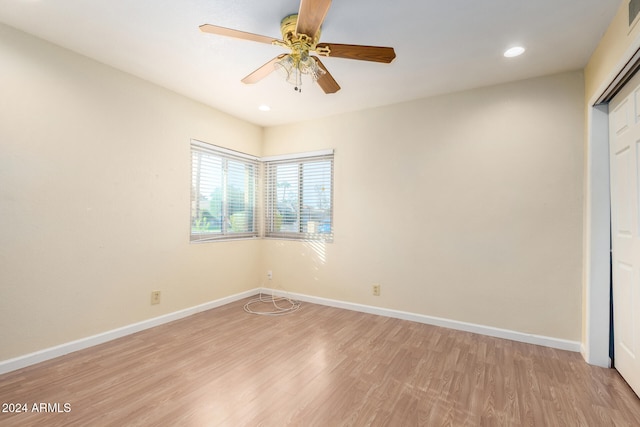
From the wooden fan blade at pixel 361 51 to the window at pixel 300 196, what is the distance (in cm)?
188

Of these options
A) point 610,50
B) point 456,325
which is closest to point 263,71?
point 610,50

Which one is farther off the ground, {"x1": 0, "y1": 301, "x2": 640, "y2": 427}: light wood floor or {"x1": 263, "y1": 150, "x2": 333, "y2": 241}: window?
{"x1": 263, "y1": 150, "x2": 333, "y2": 241}: window

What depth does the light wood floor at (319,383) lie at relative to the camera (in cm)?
166

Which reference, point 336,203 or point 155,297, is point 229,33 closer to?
point 336,203

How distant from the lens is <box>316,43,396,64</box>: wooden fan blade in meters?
1.82

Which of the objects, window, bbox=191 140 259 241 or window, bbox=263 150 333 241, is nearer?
window, bbox=191 140 259 241

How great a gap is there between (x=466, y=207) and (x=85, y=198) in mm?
3605

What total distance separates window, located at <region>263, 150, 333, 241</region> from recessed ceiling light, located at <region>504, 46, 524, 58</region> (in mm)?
2080

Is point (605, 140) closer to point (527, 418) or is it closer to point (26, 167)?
point (527, 418)

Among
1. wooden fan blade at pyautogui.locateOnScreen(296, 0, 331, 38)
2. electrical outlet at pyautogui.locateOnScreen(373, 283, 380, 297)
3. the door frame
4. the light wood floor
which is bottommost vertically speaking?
the light wood floor

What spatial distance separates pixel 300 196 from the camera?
412 centimetres

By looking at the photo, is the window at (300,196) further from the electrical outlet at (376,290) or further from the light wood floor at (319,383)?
the light wood floor at (319,383)

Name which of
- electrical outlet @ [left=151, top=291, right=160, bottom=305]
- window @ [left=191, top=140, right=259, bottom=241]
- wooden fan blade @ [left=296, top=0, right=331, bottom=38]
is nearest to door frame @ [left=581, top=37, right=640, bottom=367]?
wooden fan blade @ [left=296, top=0, right=331, bottom=38]

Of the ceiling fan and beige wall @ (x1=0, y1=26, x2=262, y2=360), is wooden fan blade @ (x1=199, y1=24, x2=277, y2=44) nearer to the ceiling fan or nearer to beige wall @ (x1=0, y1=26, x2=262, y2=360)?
the ceiling fan
